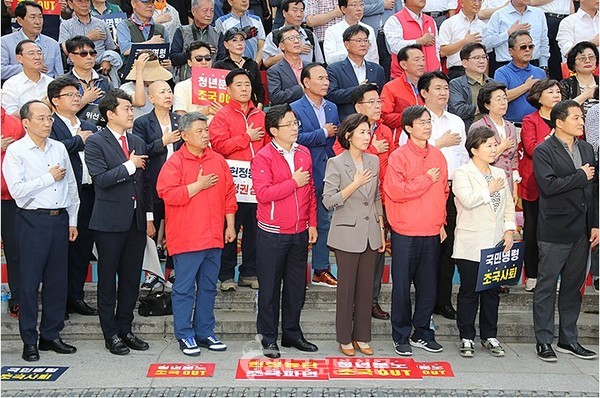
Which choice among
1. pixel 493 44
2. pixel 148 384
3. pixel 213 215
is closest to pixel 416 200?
pixel 213 215

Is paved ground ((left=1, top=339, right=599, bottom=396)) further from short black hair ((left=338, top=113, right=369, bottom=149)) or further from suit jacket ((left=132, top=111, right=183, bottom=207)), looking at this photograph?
short black hair ((left=338, top=113, right=369, bottom=149))

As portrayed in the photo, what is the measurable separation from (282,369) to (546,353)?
2144 mm

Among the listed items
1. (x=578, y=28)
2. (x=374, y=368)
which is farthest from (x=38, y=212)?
(x=578, y=28)

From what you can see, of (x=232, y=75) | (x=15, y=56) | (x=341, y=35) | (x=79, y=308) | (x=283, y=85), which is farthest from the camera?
(x=341, y=35)

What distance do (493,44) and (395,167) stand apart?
385cm

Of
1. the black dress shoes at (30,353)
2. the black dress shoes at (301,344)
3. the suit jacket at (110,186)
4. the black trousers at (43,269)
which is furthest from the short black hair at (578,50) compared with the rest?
the black dress shoes at (30,353)

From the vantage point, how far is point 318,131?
7219 mm

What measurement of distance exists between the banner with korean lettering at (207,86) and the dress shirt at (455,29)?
10.3 feet

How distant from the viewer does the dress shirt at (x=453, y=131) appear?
7023 millimetres

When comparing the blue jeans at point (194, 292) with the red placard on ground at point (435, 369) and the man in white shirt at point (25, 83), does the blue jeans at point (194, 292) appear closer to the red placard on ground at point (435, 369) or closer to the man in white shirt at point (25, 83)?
the red placard on ground at point (435, 369)

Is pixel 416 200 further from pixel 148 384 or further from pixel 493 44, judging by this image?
pixel 493 44

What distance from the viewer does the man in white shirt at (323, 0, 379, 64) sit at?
8.96m

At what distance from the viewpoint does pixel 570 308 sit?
659 centimetres

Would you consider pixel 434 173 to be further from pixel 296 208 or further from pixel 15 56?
pixel 15 56
